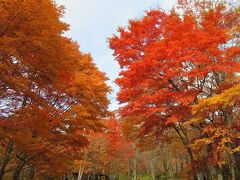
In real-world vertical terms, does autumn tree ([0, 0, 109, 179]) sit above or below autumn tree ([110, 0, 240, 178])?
below

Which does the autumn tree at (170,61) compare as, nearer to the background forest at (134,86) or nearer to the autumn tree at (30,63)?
the background forest at (134,86)

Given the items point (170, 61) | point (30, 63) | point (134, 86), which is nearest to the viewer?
point (30, 63)

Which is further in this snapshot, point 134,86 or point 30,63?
point 134,86

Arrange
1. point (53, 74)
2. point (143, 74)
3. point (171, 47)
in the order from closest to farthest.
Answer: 1. point (53, 74)
2. point (171, 47)
3. point (143, 74)

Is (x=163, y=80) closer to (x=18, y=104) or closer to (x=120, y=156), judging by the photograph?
(x=18, y=104)

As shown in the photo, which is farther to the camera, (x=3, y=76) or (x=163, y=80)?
(x=163, y=80)

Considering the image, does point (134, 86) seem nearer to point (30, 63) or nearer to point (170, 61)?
point (170, 61)

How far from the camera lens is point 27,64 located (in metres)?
9.16

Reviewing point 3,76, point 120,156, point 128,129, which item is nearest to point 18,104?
point 3,76

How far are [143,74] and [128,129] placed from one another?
876 cm

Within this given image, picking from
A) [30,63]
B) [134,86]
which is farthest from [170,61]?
[30,63]

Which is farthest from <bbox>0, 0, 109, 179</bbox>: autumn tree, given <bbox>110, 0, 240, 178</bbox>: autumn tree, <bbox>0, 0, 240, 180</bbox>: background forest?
<bbox>110, 0, 240, 178</bbox>: autumn tree

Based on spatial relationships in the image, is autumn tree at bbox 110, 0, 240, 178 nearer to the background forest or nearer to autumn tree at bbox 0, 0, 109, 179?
the background forest

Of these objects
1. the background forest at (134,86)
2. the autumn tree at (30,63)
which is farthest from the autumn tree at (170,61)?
the autumn tree at (30,63)
